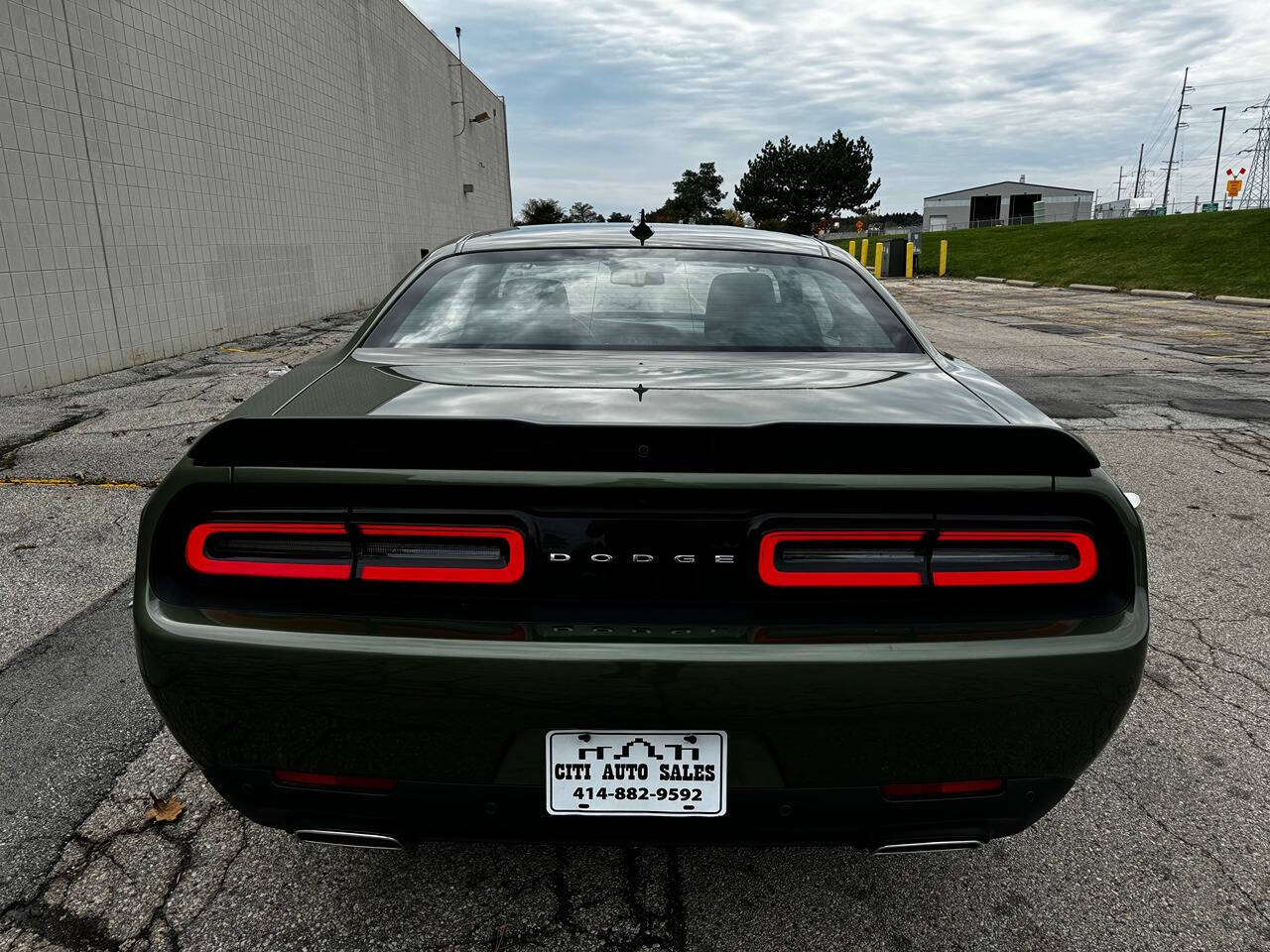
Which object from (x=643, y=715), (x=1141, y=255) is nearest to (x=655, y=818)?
(x=643, y=715)

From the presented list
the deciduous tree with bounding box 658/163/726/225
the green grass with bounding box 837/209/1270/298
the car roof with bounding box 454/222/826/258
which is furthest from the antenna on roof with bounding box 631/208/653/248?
the deciduous tree with bounding box 658/163/726/225

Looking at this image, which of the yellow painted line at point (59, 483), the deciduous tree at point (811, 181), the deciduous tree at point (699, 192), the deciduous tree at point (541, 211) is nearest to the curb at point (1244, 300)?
the yellow painted line at point (59, 483)

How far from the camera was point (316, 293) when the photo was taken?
15.1 meters

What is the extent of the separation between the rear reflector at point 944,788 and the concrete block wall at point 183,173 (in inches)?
337

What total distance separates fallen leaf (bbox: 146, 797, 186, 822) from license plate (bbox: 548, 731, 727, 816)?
50.4 inches

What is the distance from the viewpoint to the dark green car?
4.97ft

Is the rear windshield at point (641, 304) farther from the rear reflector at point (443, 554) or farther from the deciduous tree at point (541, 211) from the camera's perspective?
the deciduous tree at point (541, 211)

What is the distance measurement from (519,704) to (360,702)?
28 centimetres

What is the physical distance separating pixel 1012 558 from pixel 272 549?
4.43ft

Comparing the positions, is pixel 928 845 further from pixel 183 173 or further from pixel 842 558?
pixel 183 173

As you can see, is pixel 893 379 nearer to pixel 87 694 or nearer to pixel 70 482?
pixel 87 694

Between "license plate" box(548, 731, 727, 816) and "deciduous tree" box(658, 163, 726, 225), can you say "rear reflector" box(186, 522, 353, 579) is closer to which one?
"license plate" box(548, 731, 727, 816)

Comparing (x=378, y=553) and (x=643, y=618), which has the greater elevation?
(x=378, y=553)

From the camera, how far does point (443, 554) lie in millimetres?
1572
